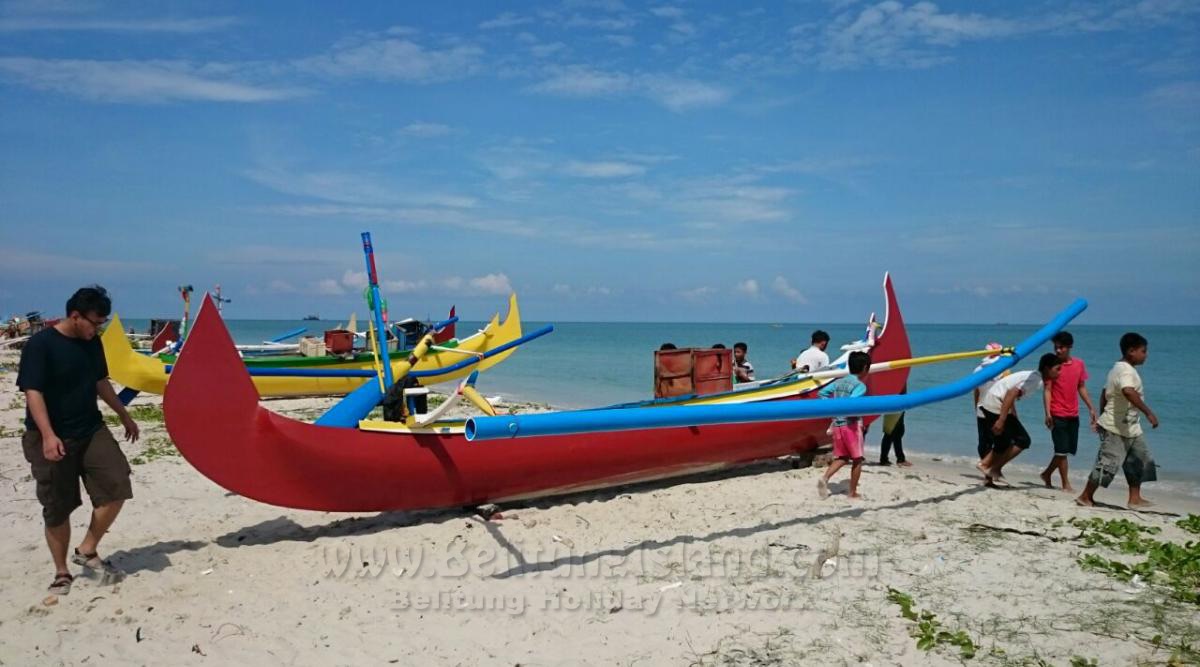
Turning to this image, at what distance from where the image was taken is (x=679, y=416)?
424 cm

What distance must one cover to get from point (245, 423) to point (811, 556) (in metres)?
3.54

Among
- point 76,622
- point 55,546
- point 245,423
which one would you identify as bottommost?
point 76,622

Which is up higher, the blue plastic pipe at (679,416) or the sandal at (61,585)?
the blue plastic pipe at (679,416)

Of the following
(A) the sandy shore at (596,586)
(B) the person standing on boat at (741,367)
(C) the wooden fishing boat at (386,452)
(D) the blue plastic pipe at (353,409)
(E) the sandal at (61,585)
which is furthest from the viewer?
(B) the person standing on boat at (741,367)

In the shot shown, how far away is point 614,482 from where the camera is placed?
5.96m

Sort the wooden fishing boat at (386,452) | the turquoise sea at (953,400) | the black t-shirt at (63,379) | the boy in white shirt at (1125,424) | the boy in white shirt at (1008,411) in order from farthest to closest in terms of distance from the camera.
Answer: the turquoise sea at (953,400) → the boy in white shirt at (1008,411) → the boy in white shirt at (1125,424) → the wooden fishing boat at (386,452) → the black t-shirt at (63,379)

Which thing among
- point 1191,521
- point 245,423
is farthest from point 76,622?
point 1191,521

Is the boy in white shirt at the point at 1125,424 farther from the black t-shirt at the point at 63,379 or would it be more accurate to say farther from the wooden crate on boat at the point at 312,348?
the wooden crate on boat at the point at 312,348

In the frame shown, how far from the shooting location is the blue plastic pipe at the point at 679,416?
3.70 m

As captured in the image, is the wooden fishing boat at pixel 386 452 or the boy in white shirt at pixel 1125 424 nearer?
the wooden fishing boat at pixel 386 452

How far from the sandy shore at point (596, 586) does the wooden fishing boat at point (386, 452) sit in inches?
9.5

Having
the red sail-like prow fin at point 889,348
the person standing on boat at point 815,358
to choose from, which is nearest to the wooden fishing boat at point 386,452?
the person standing on boat at point 815,358

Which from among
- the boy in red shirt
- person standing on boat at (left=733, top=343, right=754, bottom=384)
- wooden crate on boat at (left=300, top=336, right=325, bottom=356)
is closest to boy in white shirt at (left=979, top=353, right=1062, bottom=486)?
the boy in red shirt

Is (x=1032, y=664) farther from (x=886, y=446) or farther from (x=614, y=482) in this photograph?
(x=886, y=446)
